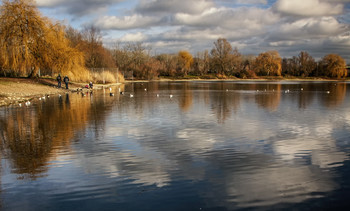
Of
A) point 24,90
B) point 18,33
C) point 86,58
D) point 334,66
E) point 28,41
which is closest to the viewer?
point 24,90

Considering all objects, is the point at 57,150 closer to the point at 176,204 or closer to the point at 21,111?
Answer: the point at 176,204

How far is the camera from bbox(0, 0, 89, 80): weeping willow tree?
31156 mm

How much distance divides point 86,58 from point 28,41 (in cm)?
2670

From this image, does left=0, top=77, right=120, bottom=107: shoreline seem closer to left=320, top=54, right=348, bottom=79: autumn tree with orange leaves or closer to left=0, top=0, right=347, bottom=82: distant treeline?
left=0, top=0, right=347, bottom=82: distant treeline

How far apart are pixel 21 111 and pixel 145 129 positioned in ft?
29.0

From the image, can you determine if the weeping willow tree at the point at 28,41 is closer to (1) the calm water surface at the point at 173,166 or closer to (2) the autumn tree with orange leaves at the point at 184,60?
(1) the calm water surface at the point at 173,166

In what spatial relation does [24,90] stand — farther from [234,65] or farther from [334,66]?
[334,66]

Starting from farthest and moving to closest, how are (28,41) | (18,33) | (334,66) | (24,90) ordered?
(334,66), (28,41), (18,33), (24,90)

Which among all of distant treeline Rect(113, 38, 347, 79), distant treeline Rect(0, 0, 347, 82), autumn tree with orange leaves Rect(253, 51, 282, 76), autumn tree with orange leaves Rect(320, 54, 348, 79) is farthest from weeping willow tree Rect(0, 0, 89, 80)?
autumn tree with orange leaves Rect(320, 54, 348, 79)

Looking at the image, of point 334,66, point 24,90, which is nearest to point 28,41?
point 24,90

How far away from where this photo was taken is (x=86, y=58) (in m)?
58.9

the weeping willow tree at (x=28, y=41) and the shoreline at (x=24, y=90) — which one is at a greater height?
the weeping willow tree at (x=28, y=41)

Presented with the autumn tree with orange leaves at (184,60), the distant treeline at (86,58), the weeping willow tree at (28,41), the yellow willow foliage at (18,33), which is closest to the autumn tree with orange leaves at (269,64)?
the distant treeline at (86,58)

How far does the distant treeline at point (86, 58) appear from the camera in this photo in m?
31.5
